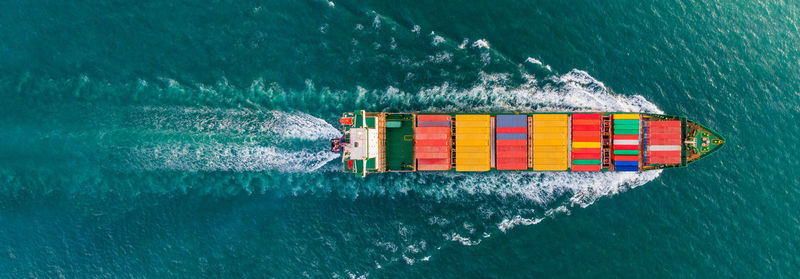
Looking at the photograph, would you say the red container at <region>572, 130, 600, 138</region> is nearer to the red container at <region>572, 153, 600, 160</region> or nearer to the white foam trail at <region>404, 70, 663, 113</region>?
the red container at <region>572, 153, 600, 160</region>

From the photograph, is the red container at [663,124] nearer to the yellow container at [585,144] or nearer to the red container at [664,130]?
the red container at [664,130]

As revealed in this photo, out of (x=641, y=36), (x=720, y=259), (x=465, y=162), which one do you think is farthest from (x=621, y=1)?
(x=720, y=259)

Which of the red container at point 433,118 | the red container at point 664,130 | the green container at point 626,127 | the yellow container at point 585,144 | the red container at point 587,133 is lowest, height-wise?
the yellow container at point 585,144

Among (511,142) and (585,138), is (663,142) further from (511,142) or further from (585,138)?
(511,142)

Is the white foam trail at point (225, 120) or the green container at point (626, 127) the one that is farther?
the white foam trail at point (225, 120)

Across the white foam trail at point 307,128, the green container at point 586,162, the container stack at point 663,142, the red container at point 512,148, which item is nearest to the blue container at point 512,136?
the red container at point 512,148

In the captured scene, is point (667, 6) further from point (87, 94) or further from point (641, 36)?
point (87, 94)
